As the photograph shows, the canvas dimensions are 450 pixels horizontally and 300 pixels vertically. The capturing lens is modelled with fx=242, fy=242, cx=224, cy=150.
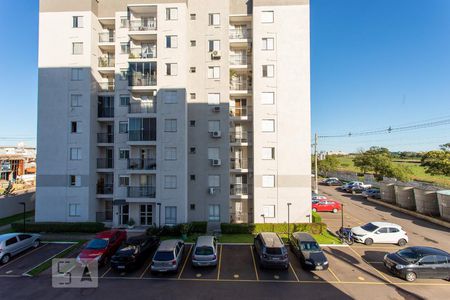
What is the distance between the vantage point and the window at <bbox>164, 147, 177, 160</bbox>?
23844 millimetres

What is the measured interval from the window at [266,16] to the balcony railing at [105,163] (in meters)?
21.9

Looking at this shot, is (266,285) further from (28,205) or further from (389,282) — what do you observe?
(28,205)

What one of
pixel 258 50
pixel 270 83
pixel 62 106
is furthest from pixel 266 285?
pixel 62 106

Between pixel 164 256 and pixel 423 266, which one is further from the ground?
pixel 164 256

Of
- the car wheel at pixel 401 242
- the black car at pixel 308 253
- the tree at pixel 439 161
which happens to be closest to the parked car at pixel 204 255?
the black car at pixel 308 253

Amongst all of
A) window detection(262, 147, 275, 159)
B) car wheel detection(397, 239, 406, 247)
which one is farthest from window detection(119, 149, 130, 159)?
car wheel detection(397, 239, 406, 247)

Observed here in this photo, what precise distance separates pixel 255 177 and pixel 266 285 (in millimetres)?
11805

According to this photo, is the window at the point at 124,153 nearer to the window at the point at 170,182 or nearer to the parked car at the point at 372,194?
the window at the point at 170,182

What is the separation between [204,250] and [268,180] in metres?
11.2

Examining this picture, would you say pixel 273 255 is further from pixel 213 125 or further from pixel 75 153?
pixel 75 153

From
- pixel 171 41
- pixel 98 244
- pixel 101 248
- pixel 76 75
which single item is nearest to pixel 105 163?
pixel 76 75

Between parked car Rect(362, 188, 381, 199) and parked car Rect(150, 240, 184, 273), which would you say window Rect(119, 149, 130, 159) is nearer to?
parked car Rect(150, 240, 184, 273)

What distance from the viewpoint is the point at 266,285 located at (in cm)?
1395

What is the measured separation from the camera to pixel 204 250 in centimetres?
1577
